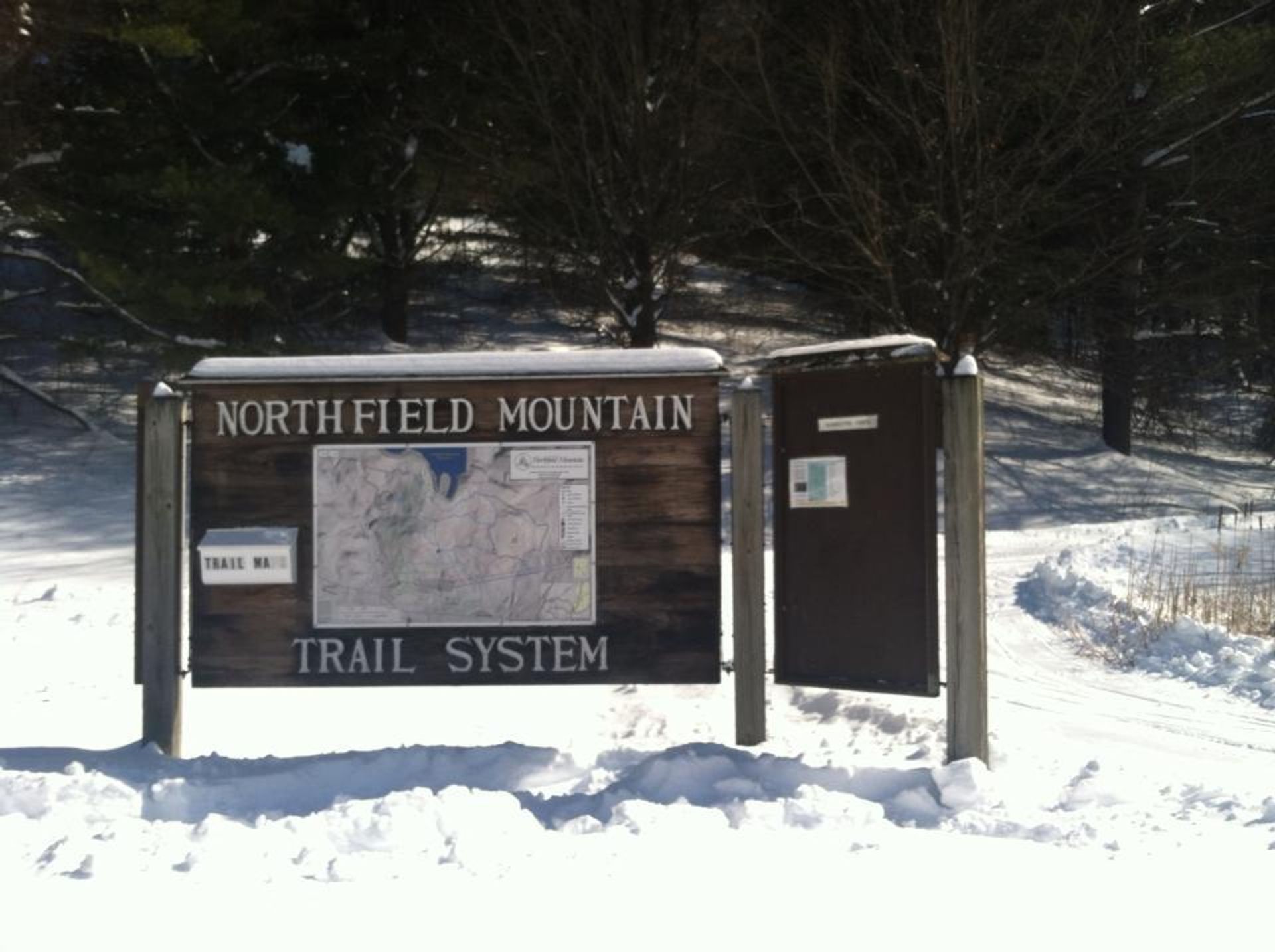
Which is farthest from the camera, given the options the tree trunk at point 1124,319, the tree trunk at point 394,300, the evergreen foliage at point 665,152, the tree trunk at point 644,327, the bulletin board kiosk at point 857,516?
the tree trunk at point 394,300

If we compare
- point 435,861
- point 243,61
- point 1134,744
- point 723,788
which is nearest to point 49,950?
point 435,861

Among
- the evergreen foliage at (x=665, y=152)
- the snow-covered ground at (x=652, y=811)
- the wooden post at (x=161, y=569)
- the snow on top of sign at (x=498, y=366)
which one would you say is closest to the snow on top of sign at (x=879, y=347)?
the snow on top of sign at (x=498, y=366)

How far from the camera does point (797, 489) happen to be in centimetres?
715

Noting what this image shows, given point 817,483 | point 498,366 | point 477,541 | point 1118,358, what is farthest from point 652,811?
point 1118,358

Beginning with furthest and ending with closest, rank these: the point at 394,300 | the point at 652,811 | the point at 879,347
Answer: the point at 394,300 → the point at 879,347 → the point at 652,811

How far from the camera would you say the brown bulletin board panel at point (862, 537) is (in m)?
6.79

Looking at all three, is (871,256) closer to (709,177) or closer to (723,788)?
(709,177)

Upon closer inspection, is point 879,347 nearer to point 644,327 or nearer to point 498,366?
point 498,366

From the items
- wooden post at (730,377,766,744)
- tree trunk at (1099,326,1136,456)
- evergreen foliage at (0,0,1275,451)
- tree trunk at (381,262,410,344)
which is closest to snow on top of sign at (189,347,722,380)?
wooden post at (730,377,766,744)

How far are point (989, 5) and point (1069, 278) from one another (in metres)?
3.90

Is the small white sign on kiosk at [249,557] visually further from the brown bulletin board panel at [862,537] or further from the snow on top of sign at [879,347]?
the snow on top of sign at [879,347]

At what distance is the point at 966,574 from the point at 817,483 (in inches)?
32.1

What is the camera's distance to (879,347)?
6809 mm

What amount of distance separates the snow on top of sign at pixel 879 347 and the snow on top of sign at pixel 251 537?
2.34 meters
